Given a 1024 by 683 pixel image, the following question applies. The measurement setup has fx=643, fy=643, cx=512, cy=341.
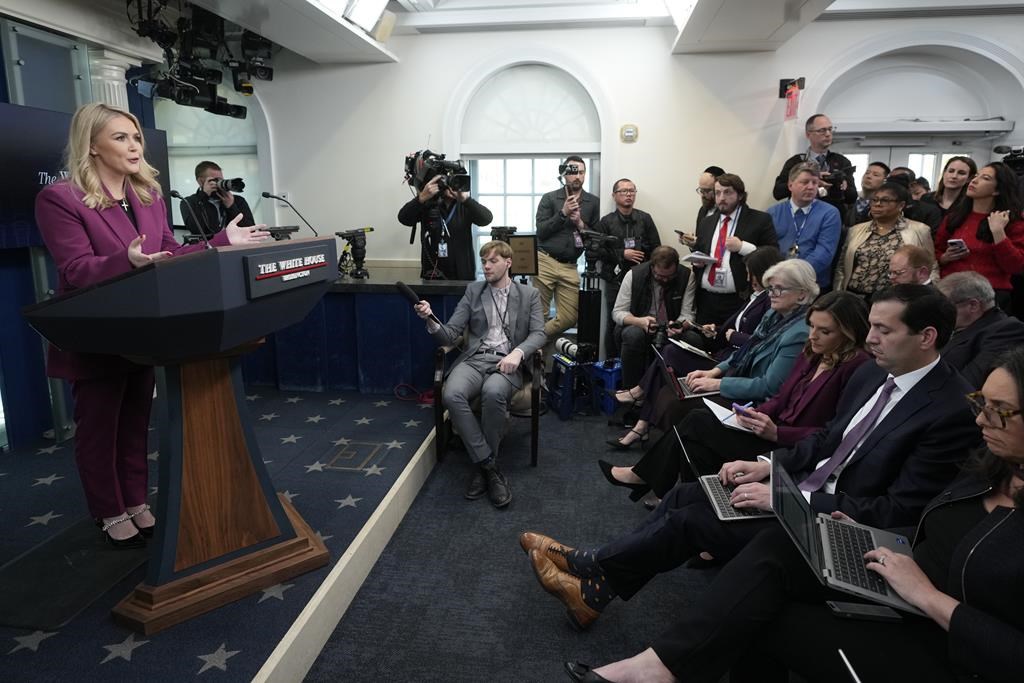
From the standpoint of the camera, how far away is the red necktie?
3.92m

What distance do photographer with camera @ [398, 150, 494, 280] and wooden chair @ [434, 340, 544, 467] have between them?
1.26 metres

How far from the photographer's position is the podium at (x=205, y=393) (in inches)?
61.0

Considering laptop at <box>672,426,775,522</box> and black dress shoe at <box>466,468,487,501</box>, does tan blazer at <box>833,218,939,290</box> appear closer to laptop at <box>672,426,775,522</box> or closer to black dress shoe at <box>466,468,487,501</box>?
laptop at <box>672,426,775,522</box>

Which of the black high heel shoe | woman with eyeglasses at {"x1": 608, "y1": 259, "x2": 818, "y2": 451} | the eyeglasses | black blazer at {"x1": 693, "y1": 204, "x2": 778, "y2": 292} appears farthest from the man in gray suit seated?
the eyeglasses

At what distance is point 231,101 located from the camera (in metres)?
5.76

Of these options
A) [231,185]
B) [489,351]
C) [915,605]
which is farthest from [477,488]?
[231,185]

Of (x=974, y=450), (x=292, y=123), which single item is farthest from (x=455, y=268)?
(x=974, y=450)

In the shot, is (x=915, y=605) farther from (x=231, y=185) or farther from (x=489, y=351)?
(x=231, y=185)

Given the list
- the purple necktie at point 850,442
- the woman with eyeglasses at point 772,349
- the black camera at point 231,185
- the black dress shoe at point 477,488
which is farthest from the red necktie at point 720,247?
the black camera at point 231,185

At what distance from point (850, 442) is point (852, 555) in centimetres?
50

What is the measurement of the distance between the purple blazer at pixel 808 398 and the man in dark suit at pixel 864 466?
7.2 inches

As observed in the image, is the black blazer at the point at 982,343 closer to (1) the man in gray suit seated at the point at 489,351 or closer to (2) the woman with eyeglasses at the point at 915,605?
(2) the woman with eyeglasses at the point at 915,605

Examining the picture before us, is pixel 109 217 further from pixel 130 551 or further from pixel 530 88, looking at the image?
pixel 530 88

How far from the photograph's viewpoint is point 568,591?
81.1 inches
